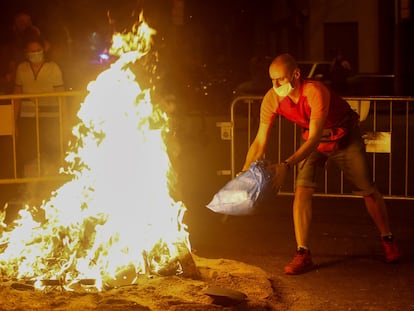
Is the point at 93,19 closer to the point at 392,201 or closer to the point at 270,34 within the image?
the point at 270,34

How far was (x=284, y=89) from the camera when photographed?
7.82 metres

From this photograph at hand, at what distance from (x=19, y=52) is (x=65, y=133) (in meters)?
2.40

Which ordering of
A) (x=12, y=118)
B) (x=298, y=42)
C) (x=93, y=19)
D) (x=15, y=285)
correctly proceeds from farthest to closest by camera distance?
(x=93, y=19) < (x=298, y=42) < (x=12, y=118) < (x=15, y=285)

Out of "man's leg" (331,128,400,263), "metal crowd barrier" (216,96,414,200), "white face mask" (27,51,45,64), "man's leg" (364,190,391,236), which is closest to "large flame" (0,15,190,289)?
"man's leg" (331,128,400,263)

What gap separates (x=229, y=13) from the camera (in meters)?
47.9

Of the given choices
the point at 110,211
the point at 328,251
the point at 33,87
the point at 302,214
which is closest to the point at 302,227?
the point at 302,214

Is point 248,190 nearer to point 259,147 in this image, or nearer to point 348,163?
point 259,147

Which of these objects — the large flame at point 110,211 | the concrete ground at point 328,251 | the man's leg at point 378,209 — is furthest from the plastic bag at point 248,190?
the man's leg at point 378,209

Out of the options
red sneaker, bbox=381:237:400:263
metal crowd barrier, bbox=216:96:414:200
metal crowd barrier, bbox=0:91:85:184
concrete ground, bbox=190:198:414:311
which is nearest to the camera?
concrete ground, bbox=190:198:414:311

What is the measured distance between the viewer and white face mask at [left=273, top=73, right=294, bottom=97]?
25.6 ft

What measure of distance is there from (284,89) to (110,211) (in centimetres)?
174

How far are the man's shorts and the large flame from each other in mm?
1170

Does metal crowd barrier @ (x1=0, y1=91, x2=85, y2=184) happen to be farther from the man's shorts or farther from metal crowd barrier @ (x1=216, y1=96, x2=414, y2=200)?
the man's shorts

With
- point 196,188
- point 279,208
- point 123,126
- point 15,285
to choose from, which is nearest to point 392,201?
point 279,208
